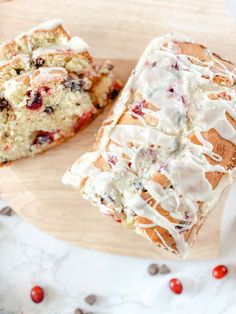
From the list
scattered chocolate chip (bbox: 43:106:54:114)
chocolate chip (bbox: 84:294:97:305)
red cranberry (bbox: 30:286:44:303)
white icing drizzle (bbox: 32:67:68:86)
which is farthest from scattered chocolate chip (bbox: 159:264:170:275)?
white icing drizzle (bbox: 32:67:68:86)

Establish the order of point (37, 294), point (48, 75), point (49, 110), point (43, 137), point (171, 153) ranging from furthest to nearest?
point (37, 294) → point (43, 137) → point (49, 110) → point (48, 75) → point (171, 153)

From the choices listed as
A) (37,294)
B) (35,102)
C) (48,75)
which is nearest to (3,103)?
(35,102)

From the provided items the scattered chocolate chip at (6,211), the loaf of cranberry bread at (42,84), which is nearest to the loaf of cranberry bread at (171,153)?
the loaf of cranberry bread at (42,84)

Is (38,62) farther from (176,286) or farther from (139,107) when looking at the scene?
(176,286)

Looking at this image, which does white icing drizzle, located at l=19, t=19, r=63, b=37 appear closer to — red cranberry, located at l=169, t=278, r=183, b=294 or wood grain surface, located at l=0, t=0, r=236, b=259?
wood grain surface, located at l=0, t=0, r=236, b=259

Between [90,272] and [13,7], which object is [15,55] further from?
[90,272]

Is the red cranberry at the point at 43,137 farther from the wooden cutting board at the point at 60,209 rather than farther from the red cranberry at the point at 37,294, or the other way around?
the red cranberry at the point at 37,294
